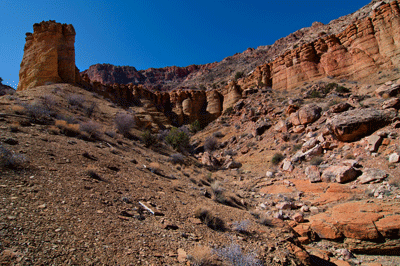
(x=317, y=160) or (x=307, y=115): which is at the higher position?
(x=307, y=115)

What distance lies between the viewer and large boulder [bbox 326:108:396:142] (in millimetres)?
10742

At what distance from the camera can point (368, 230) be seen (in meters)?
5.48

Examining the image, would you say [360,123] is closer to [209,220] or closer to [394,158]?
[394,158]

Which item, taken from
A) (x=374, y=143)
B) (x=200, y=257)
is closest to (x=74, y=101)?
(x=200, y=257)

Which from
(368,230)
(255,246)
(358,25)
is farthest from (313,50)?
(255,246)

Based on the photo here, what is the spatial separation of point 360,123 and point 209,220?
1123cm

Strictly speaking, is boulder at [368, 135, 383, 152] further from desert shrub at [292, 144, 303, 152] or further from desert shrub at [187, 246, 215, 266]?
desert shrub at [187, 246, 215, 266]

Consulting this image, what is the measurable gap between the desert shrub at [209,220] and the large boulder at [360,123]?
10.5 metres

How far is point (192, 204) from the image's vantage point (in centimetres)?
643

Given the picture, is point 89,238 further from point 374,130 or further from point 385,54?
point 385,54

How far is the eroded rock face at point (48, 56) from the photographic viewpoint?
20312 millimetres

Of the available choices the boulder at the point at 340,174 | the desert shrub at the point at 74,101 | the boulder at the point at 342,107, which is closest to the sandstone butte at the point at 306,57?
the desert shrub at the point at 74,101

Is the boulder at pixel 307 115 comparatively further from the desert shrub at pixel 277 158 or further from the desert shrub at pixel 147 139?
the desert shrub at pixel 147 139

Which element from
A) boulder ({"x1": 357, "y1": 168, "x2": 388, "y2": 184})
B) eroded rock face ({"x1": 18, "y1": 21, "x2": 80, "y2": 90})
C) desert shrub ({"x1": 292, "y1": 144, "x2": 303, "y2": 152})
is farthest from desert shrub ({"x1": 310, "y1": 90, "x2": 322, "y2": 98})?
eroded rock face ({"x1": 18, "y1": 21, "x2": 80, "y2": 90})
